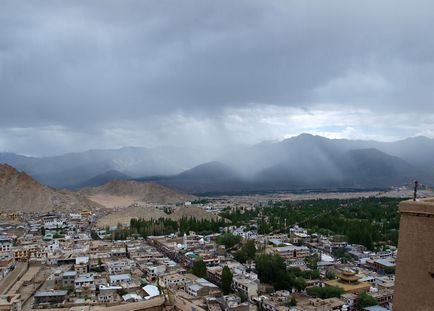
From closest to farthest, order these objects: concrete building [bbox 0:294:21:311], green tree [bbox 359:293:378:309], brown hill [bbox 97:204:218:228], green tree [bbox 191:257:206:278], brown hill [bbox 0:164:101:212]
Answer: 1. concrete building [bbox 0:294:21:311]
2. green tree [bbox 359:293:378:309]
3. green tree [bbox 191:257:206:278]
4. brown hill [bbox 97:204:218:228]
5. brown hill [bbox 0:164:101:212]

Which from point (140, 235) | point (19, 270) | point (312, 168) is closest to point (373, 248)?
point (140, 235)

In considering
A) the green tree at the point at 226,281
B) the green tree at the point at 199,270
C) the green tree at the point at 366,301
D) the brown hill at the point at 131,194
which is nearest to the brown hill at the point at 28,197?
the brown hill at the point at 131,194

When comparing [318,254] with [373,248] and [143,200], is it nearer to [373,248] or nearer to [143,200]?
[373,248]

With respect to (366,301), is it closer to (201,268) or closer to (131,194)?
(201,268)

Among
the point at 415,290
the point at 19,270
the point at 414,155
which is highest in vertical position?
the point at 414,155

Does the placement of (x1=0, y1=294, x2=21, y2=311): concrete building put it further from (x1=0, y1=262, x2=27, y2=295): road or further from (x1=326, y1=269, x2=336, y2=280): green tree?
(x1=326, y1=269, x2=336, y2=280): green tree

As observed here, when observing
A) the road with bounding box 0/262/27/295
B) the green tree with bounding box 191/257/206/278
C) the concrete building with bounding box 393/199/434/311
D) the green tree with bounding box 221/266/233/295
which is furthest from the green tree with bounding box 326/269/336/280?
the concrete building with bounding box 393/199/434/311

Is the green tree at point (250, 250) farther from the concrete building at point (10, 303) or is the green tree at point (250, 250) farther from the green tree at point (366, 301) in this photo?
the concrete building at point (10, 303)

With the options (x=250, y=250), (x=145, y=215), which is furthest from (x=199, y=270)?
(x=145, y=215)
